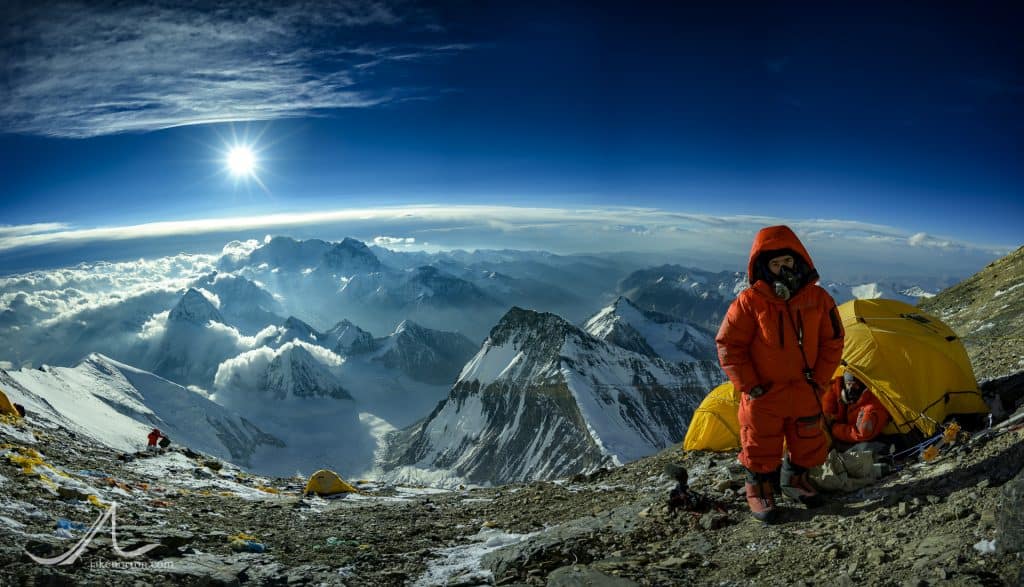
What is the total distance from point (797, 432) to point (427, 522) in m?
9.82

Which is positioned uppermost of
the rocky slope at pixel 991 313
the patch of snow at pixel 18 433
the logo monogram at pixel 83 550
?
the rocky slope at pixel 991 313

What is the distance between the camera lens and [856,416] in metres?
10.6

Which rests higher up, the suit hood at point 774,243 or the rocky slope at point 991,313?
the suit hood at point 774,243

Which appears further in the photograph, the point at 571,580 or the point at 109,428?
the point at 109,428

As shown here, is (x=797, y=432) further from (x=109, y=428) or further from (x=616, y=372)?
(x=616, y=372)

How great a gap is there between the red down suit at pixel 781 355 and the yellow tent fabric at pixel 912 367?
3606 mm

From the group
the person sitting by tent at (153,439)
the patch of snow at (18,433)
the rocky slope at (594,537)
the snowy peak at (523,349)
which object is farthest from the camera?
the snowy peak at (523,349)

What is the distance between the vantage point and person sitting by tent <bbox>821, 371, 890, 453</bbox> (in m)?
10.2

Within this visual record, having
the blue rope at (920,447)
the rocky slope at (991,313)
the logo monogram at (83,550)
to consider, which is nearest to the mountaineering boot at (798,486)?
the blue rope at (920,447)

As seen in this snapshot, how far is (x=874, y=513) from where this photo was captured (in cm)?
696

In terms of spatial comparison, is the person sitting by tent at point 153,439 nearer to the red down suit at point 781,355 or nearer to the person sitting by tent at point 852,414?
the red down suit at point 781,355

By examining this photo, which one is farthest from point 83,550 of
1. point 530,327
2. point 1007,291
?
point 530,327

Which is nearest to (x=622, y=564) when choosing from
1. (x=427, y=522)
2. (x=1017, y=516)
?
(x=1017, y=516)

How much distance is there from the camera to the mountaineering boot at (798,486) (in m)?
7.91
